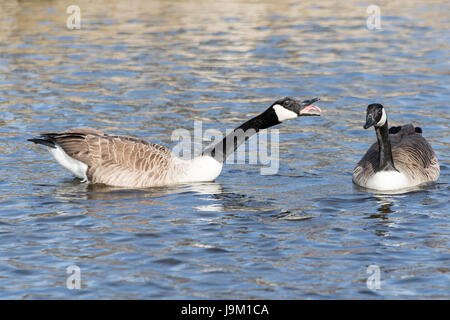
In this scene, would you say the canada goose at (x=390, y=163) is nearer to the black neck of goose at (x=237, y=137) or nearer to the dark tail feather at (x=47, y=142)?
the black neck of goose at (x=237, y=137)

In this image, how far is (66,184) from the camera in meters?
13.9

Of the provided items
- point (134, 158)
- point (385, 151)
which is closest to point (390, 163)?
point (385, 151)

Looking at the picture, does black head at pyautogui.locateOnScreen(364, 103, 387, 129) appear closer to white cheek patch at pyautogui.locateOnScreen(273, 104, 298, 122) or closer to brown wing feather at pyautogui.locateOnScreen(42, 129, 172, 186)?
white cheek patch at pyautogui.locateOnScreen(273, 104, 298, 122)

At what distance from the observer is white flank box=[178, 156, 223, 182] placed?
1393cm

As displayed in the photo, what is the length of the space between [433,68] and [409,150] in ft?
26.3

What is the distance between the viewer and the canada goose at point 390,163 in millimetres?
13398

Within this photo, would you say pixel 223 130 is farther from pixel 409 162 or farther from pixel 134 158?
pixel 409 162

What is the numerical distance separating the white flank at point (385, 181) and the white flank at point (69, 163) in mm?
4704

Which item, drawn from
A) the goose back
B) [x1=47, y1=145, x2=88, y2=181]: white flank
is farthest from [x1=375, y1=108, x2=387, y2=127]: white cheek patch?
[x1=47, y1=145, x2=88, y2=181]: white flank

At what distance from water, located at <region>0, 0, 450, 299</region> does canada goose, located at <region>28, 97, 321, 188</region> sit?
33cm

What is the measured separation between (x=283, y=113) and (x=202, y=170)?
167cm

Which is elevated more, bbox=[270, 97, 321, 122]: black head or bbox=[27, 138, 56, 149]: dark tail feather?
bbox=[270, 97, 321, 122]: black head

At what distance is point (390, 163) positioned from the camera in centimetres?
1359

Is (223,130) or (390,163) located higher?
(223,130)
